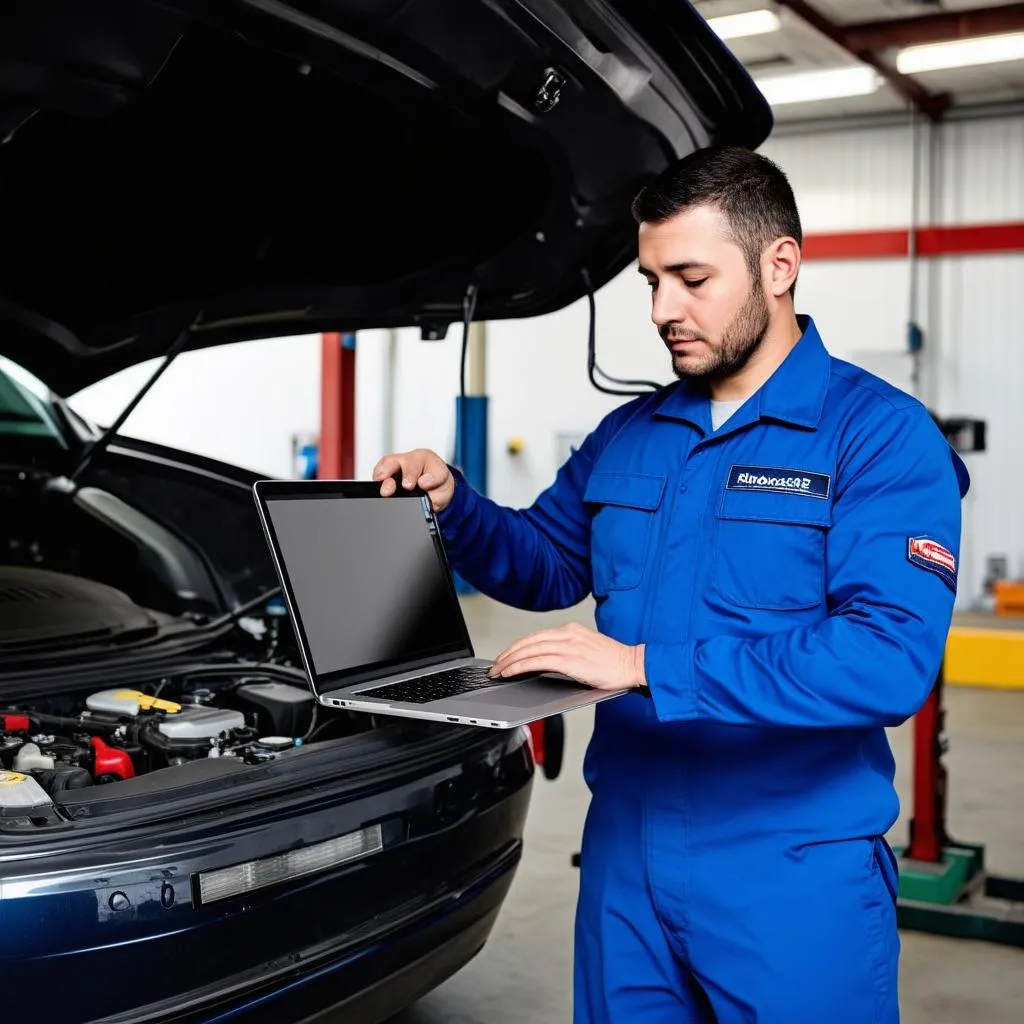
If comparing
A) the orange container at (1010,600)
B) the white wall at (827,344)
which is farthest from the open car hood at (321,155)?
the white wall at (827,344)

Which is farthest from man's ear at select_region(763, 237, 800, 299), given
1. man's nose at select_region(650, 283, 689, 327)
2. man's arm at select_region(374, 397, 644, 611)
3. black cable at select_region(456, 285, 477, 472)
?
black cable at select_region(456, 285, 477, 472)

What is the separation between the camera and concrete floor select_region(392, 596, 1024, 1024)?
271cm

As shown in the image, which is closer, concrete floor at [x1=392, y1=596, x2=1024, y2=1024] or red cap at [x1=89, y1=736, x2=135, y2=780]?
red cap at [x1=89, y1=736, x2=135, y2=780]

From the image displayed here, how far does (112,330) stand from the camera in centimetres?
273

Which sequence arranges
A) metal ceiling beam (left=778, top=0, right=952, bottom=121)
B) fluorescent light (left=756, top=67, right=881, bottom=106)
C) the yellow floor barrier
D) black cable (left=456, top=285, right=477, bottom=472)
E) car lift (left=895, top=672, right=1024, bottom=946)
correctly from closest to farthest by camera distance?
black cable (left=456, top=285, right=477, bottom=472)
car lift (left=895, top=672, right=1024, bottom=946)
the yellow floor barrier
metal ceiling beam (left=778, top=0, right=952, bottom=121)
fluorescent light (left=756, top=67, right=881, bottom=106)

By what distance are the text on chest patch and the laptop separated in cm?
30

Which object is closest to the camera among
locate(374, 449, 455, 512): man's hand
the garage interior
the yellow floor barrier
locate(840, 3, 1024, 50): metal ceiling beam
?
locate(374, 449, 455, 512): man's hand

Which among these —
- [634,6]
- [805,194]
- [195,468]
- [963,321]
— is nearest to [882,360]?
[963,321]

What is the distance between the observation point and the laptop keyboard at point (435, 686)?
1611 mm

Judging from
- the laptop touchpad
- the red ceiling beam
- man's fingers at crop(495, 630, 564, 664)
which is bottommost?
the laptop touchpad

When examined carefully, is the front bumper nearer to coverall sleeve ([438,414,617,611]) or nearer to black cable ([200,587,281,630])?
coverall sleeve ([438,414,617,611])

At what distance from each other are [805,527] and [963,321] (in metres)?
9.56

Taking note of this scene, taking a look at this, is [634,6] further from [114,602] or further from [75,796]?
[114,602]

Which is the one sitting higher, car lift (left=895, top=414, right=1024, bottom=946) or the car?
the car
